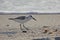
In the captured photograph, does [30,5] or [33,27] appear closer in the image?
[33,27]

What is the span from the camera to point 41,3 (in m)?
4.38

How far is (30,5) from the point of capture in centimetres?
421

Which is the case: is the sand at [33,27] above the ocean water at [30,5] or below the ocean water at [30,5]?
above

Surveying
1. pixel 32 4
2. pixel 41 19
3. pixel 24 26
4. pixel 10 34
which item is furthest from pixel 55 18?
pixel 32 4

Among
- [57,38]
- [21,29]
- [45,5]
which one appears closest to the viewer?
[57,38]

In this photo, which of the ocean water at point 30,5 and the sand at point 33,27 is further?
the ocean water at point 30,5

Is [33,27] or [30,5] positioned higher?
[33,27]

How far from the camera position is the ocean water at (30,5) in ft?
12.9

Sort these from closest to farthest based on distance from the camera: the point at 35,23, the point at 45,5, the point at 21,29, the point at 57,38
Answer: the point at 57,38
the point at 21,29
the point at 35,23
the point at 45,5

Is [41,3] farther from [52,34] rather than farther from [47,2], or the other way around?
[52,34]

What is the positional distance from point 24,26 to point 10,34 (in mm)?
320

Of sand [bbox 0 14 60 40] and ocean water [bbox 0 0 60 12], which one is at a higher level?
sand [bbox 0 14 60 40]

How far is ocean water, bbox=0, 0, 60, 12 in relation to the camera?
A: 3.93 m

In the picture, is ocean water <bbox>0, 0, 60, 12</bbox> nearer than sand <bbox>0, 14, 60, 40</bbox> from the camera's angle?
No
